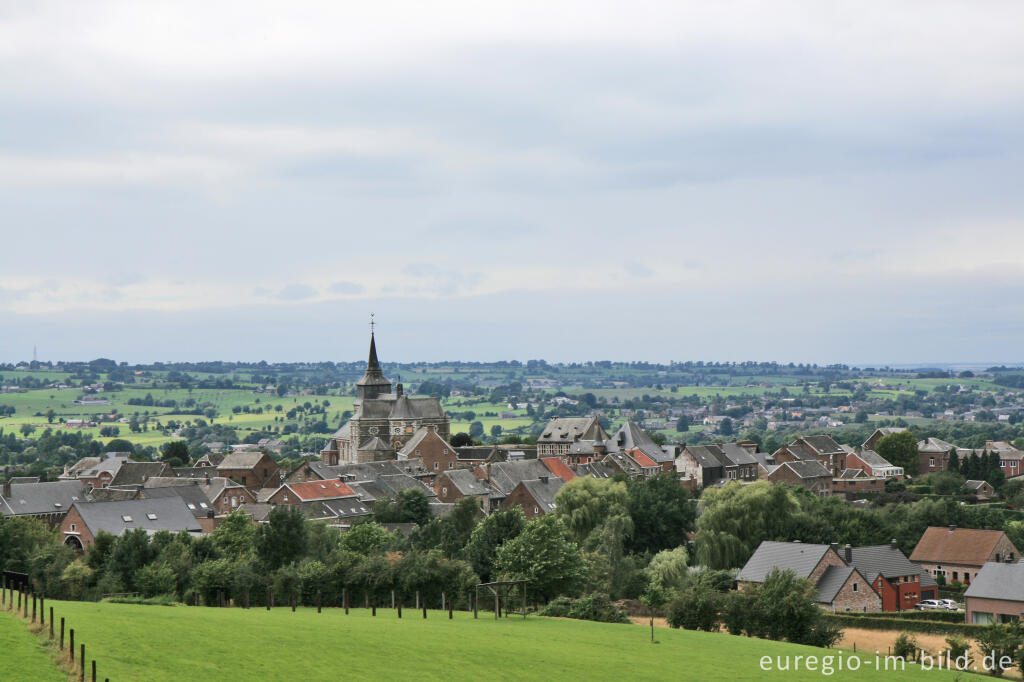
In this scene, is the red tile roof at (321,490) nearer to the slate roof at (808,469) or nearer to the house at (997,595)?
the slate roof at (808,469)

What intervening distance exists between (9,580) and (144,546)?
17.8 meters

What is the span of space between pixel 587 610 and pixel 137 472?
84070 millimetres

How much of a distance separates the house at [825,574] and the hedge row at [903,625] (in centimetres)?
299

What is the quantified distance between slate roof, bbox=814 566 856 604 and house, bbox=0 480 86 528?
6195cm

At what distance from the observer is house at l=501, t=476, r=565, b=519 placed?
98.2m

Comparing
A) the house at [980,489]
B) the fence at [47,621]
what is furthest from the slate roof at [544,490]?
the fence at [47,621]

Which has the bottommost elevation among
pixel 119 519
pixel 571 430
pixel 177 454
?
pixel 177 454

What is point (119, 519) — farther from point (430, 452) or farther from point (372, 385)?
point (372, 385)

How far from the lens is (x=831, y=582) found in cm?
6556

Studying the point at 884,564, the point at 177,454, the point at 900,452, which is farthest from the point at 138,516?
the point at 900,452

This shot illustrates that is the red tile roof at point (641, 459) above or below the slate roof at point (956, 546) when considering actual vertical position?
above

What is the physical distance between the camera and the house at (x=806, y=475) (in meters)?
127

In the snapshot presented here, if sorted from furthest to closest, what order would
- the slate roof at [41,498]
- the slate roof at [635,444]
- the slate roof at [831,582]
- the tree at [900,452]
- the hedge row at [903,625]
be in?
the tree at [900,452]
the slate roof at [635,444]
the slate roof at [41,498]
the slate roof at [831,582]
the hedge row at [903,625]

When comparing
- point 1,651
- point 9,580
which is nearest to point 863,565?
point 9,580
